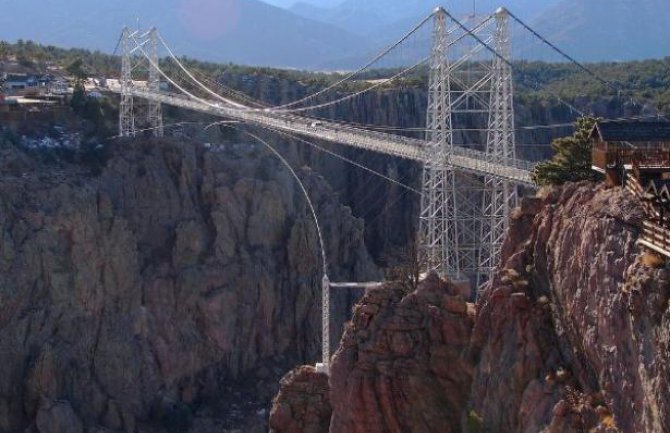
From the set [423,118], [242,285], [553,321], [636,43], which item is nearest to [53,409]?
[242,285]

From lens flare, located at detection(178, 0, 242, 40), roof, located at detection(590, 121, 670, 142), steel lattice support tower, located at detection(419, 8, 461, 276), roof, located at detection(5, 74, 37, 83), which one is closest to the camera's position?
roof, located at detection(590, 121, 670, 142)

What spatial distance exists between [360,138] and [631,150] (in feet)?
90.9

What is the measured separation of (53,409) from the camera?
128 ft

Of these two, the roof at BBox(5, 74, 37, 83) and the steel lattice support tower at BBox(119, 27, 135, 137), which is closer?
the steel lattice support tower at BBox(119, 27, 135, 137)

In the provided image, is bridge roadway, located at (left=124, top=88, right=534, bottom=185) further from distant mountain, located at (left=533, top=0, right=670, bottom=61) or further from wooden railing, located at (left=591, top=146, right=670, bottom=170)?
distant mountain, located at (left=533, top=0, right=670, bottom=61)

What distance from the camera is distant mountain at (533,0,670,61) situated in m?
98.5

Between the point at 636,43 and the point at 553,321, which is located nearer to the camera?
the point at 553,321

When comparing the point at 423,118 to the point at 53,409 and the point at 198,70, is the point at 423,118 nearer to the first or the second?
the point at 198,70

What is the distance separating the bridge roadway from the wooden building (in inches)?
424

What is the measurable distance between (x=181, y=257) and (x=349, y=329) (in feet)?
86.4

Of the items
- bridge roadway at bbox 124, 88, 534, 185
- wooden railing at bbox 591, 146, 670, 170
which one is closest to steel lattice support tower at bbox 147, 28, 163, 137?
bridge roadway at bbox 124, 88, 534, 185

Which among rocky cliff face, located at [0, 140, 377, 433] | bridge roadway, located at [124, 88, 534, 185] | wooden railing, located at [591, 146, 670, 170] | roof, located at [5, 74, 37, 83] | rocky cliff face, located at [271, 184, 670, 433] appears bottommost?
rocky cliff face, located at [0, 140, 377, 433]

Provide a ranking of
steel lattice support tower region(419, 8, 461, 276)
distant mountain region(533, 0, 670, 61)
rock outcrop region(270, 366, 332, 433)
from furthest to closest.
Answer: distant mountain region(533, 0, 670, 61), steel lattice support tower region(419, 8, 461, 276), rock outcrop region(270, 366, 332, 433)

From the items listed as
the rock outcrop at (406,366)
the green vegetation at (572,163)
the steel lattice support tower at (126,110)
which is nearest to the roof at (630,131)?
the green vegetation at (572,163)
